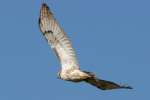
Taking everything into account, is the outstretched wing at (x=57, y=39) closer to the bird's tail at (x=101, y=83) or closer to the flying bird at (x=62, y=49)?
the flying bird at (x=62, y=49)

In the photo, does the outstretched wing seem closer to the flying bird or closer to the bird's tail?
the flying bird

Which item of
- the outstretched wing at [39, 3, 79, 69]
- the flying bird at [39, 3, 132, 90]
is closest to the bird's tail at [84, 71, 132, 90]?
the flying bird at [39, 3, 132, 90]

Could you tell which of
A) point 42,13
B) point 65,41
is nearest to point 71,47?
point 65,41

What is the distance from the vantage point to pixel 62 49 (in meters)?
26.9

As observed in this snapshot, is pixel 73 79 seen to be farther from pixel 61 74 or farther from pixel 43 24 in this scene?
pixel 43 24

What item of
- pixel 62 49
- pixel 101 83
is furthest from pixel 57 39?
pixel 101 83

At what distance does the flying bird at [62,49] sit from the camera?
85.1ft

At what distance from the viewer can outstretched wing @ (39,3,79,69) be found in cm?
2648

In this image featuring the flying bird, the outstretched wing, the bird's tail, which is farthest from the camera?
the outstretched wing

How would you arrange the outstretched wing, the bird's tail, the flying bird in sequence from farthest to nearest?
the outstretched wing, the flying bird, the bird's tail

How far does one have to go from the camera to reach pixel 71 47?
26438 millimetres

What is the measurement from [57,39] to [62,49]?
1.79 feet

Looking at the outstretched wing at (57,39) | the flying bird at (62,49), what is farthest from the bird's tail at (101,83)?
the outstretched wing at (57,39)

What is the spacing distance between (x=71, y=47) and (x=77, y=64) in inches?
34.6
